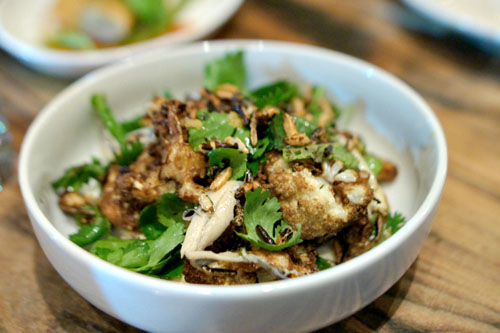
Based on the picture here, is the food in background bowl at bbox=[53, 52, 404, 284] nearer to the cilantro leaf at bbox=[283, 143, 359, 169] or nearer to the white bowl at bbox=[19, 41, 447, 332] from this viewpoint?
the cilantro leaf at bbox=[283, 143, 359, 169]

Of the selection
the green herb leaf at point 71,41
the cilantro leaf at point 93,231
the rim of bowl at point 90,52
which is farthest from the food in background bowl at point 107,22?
the cilantro leaf at point 93,231

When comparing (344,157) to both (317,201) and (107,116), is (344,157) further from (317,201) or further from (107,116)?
(107,116)

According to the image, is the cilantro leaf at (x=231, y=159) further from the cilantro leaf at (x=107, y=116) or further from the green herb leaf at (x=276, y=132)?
the cilantro leaf at (x=107, y=116)

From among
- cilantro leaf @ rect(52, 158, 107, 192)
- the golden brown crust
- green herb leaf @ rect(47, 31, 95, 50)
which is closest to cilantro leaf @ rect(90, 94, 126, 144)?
cilantro leaf @ rect(52, 158, 107, 192)

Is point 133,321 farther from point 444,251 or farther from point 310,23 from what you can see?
point 310,23

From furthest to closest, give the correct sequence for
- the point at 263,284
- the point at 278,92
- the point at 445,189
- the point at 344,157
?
the point at 445,189, the point at 278,92, the point at 344,157, the point at 263,284

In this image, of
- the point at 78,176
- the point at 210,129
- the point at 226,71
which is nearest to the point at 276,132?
the point at 210,129

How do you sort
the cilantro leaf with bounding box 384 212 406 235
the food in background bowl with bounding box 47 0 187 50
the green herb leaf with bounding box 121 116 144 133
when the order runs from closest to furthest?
the cilantro leaf with bounding box 384 212 406 235 < the green herb leaf with bounding box 121 116 144 133 < the food in background bowl with bounding box 47 0 187 50
